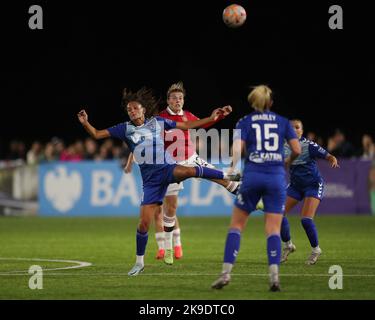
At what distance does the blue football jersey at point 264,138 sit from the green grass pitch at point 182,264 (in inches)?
51.5

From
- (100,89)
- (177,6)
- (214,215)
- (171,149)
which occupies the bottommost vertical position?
(214,215)

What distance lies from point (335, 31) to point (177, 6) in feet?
17.2

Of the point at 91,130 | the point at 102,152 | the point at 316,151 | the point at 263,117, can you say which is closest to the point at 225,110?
the point at 263,117

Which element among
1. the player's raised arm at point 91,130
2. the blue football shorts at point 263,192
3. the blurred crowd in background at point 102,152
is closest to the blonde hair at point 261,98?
the blue football shorts at point 263,192

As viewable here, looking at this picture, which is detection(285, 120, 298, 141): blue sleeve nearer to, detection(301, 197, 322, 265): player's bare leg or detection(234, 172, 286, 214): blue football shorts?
detection(234, 172, 286, 214): blue football shorts

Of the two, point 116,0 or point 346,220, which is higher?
point 116,0

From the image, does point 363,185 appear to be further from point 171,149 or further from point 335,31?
point 171,149

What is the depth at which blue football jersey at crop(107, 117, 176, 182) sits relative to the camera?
460 inches

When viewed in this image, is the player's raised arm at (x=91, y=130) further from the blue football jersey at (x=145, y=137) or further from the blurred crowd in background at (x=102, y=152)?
the blurred crowd in background at (x=102, y=152)

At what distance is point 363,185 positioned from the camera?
24422 mm

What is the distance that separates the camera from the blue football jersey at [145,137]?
11680mm

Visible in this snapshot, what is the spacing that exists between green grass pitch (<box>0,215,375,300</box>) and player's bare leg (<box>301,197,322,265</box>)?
0.54ft

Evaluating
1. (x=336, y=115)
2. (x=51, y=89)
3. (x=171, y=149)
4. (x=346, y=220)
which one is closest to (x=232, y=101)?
(x=336, y=115)

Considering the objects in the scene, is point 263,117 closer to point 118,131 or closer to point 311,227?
point 118,131
